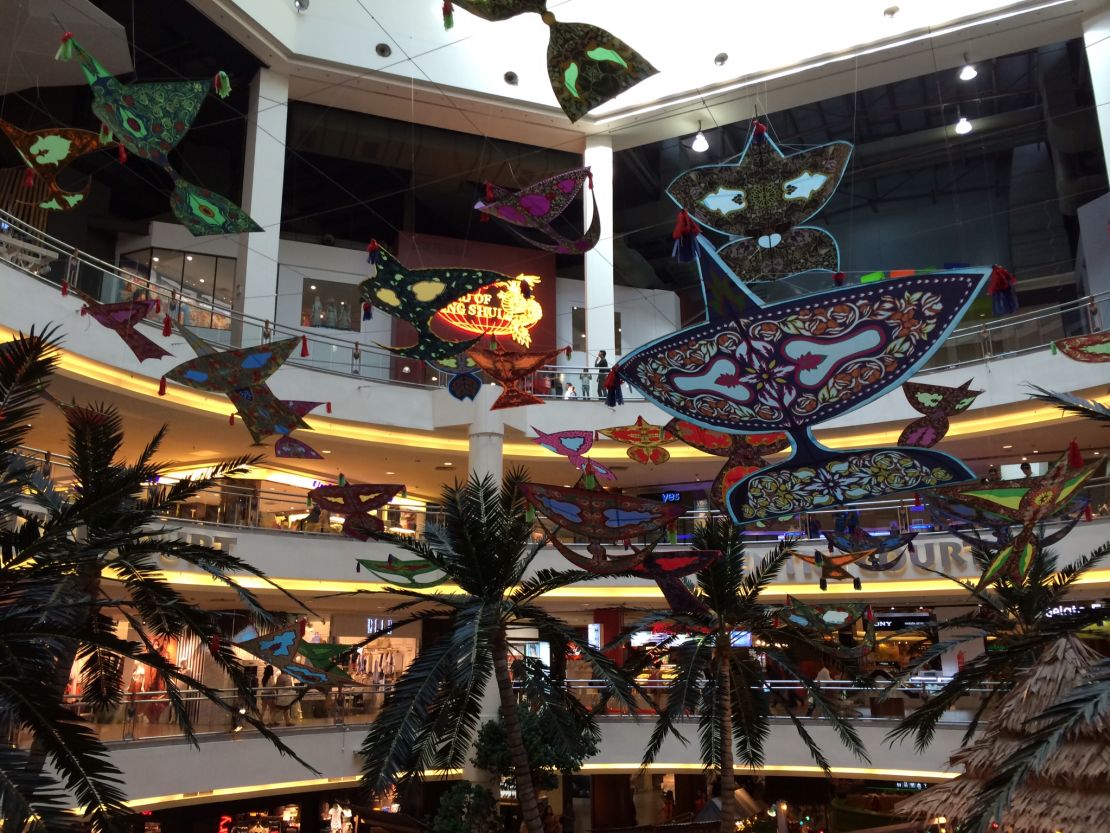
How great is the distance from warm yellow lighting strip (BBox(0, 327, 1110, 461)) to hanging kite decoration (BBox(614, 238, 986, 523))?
706cm

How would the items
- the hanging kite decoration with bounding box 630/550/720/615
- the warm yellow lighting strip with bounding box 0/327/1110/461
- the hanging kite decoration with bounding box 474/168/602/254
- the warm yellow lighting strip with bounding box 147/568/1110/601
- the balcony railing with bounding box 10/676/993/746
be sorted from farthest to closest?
the warm yellow lighting strip with bounding box 147/568/1110/601
the warm yellow lighting strip with bounding box 0/327/1110/461
the balcony railing with bounding box 10/676/993/746
the hanging kite decoration with bounding box 474/168/602/254
the hanging kite decoration with bounding box 630/550/720/615

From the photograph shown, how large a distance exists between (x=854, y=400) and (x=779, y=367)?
834 millimetres

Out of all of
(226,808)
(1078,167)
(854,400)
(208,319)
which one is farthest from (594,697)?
(1078,167)

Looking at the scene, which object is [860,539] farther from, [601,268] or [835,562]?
[601,268]

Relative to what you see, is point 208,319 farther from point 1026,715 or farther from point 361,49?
point 1026,715

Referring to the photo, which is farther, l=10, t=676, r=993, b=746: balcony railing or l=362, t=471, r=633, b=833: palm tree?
l=10, t=676, r=993, b=746: balcony railing

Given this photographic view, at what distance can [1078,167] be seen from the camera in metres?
23.2

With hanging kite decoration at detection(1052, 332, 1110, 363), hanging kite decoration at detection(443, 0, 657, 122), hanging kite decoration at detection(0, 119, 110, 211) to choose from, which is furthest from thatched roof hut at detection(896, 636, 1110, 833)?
hanging kite decoration at detection(0, 119, 110, 211)

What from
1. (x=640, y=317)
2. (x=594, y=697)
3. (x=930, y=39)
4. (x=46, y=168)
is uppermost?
(x=930, y=39)

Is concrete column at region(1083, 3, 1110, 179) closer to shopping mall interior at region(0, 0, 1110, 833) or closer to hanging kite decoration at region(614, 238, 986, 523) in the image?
shopping mall interior at region(0, 0, 1110, 833)

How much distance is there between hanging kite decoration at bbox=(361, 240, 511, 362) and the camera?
42.3 feet

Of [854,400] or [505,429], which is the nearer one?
[854,400]

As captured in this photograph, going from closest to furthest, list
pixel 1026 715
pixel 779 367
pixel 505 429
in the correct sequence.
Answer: pixel 1026 715 < pixel 779 367 < pixel 505 429

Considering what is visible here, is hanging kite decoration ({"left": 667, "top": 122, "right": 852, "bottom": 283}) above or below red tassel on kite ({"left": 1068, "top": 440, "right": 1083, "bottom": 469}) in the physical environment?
above
